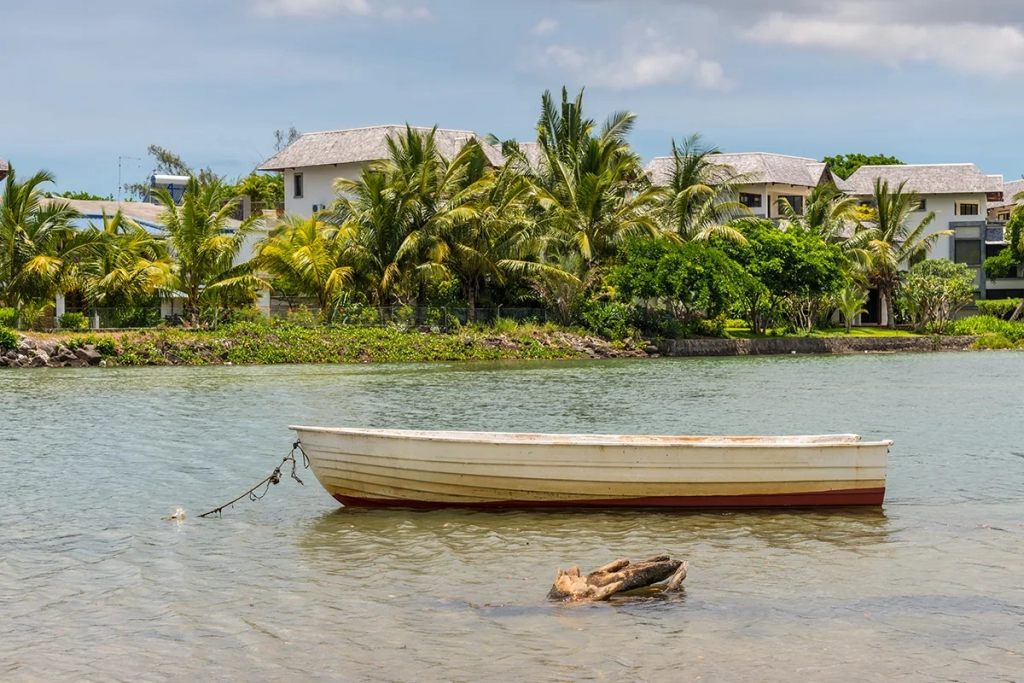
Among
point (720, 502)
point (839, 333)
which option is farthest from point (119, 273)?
point (720, 502)

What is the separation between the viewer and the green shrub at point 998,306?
59.8 meters

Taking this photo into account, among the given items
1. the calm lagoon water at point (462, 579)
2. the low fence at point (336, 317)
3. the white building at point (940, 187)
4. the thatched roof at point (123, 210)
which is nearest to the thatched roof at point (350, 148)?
the thatched roof at point (123, 210)

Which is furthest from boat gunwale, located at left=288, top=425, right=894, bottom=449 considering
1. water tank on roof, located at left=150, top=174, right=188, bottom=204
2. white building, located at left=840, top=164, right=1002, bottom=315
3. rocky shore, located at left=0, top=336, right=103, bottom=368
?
water tank on roof, located at left=150, top=174, right=188, bottom=204

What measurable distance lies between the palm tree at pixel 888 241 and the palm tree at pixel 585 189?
1333cm

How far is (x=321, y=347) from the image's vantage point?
42969 millimetres

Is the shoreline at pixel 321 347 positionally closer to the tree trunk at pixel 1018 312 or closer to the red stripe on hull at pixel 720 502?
the tree trunk at pixel 1018 312

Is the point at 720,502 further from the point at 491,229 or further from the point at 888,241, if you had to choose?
the point at 888,241

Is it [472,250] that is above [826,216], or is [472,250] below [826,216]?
below

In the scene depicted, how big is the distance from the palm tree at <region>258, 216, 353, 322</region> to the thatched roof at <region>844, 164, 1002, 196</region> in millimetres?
38699

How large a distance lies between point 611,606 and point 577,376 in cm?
2637

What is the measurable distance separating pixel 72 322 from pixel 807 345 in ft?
99.6

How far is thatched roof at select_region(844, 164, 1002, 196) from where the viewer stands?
70938mm

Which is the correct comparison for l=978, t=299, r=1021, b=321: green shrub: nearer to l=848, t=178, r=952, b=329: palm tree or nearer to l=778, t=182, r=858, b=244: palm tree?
l=848, t=178, r=952, b=329: palm tree

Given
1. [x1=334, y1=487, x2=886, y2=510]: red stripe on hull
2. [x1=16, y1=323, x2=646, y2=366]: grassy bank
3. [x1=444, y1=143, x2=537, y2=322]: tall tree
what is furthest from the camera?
[x1=444, y1=143, x2=537, y2=322]: tall tree
